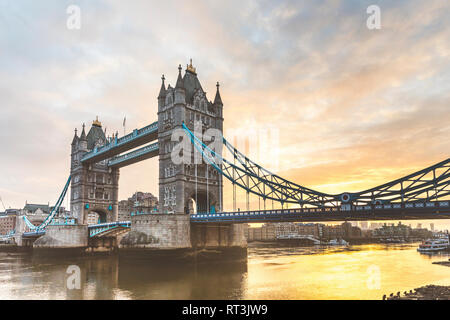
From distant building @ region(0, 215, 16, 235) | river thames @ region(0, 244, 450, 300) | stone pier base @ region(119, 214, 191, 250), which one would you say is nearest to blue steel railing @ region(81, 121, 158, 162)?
stone pier base @ region(119, 214, 191, 250)

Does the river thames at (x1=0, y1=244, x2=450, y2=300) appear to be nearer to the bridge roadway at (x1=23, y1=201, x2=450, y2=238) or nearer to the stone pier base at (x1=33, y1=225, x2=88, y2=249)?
the bridge roadway at (x1=23, y1=201, x2=450, y2=238)

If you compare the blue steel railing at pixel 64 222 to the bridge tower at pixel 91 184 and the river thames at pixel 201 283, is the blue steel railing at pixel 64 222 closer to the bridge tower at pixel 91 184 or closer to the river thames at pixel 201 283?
the bridge tower at pixel 91 184

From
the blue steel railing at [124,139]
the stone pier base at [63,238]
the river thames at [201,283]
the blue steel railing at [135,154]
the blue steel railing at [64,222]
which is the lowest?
the river thames at [201,283]

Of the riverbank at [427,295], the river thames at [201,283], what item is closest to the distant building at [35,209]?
the river thames at [201,283]

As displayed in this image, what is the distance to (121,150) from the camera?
73625 mm

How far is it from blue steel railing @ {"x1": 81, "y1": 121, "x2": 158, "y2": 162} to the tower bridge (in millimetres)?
203

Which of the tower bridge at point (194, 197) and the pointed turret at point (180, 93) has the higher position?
the pointed turret at point (180, 93)

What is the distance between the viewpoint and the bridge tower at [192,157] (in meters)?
53.5

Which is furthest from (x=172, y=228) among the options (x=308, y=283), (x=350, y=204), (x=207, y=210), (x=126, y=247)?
(x=350, y=204)

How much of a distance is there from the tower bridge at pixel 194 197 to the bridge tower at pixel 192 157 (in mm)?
150

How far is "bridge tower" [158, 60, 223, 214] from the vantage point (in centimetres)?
5350

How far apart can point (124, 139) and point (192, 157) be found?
65.5 feet
